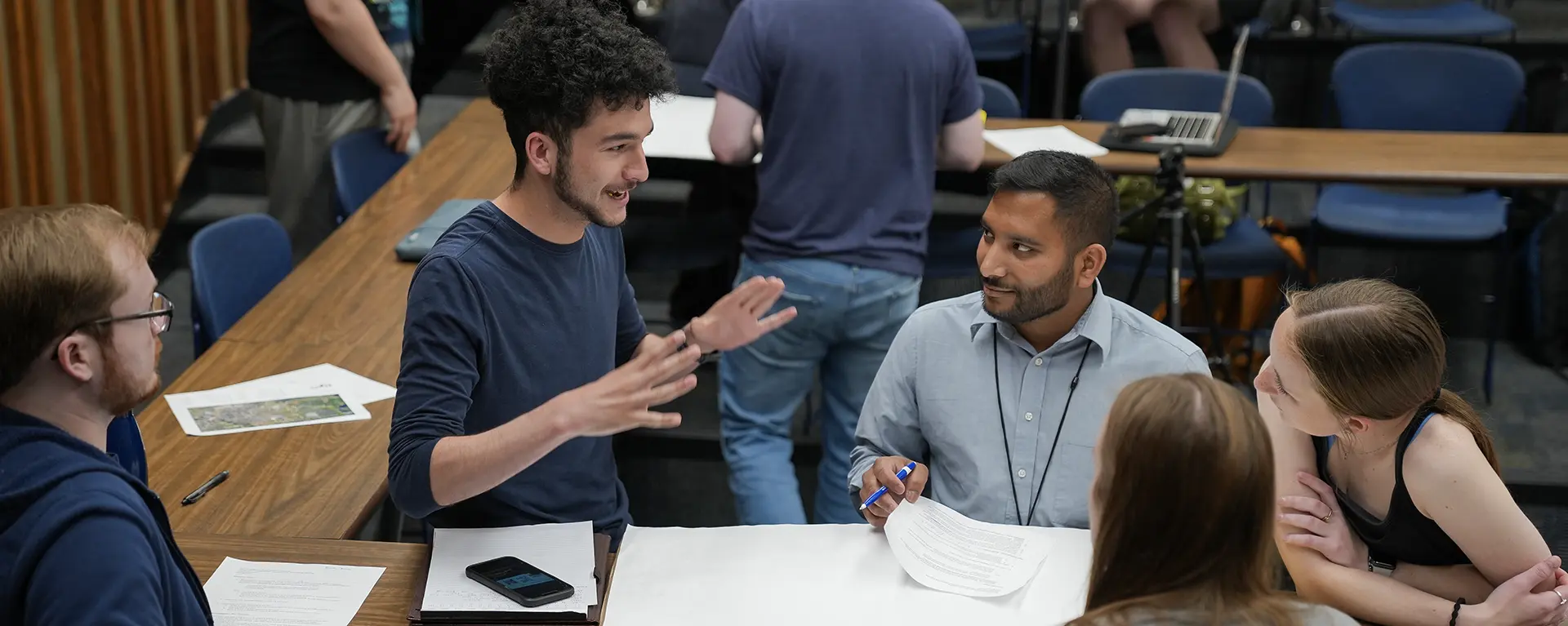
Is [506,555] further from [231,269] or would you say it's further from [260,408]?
[231,269]

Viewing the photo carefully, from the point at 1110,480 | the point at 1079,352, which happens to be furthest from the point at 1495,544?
the point at 1110,480

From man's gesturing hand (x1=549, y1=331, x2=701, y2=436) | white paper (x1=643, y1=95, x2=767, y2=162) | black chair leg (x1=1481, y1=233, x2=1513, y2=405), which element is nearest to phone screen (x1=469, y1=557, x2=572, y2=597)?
man's gesturing hand (x1=549, y1=331, x2=701, y2=436)

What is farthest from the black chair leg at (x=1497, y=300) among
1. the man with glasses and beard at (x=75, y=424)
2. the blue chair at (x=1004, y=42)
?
the man with glasses and beard at (x=75, y=424)

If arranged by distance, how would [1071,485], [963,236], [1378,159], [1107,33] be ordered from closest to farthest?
[1071,485], [1378,159], [963,236], [1107,33]

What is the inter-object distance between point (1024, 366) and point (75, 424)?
1422 millimetres

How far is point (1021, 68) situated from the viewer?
6.64m

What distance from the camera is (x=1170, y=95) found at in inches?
194

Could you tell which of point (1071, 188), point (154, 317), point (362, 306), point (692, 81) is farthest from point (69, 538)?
point (692, 81)

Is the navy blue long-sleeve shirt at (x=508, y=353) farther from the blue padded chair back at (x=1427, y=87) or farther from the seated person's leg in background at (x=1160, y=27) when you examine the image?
the seated person's leg in background at (x=1160, y=27)

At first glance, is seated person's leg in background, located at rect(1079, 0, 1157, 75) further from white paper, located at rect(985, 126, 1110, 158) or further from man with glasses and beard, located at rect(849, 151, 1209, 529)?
man with glasses and beard, located at rect(849, 151, 1209, 529)

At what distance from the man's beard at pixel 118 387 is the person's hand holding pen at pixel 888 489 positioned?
1007mm

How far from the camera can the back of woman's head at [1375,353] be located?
6.42 feet

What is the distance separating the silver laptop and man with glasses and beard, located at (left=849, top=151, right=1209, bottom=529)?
1.91m

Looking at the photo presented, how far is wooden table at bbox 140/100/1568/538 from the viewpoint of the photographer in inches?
95.9
